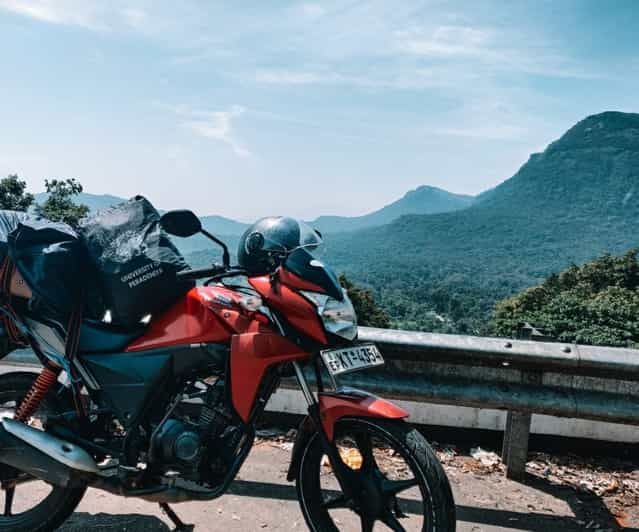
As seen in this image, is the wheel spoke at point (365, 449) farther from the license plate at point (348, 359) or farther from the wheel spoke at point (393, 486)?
the license plate at point (348, 359)

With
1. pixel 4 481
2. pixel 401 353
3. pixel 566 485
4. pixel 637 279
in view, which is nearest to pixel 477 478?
pixel 566 485

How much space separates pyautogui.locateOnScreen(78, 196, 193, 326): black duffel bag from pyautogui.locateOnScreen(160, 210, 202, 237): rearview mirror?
0.24 metres

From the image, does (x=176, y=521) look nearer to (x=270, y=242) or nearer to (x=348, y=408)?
(x=348, y=408)

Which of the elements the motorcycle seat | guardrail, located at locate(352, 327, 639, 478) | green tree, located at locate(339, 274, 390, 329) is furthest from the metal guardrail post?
green tree, located at locate(339, 274, 390, 329)

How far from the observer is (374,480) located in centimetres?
250

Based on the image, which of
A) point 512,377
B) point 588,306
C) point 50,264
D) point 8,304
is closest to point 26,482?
point 8,304

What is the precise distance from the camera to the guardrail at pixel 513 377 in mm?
3367

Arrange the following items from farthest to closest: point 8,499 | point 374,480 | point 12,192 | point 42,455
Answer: point 12,192 → point 8,499 → point 42,455 → point 374,480

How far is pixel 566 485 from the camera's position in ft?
11.8

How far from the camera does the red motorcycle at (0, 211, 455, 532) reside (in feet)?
7.64

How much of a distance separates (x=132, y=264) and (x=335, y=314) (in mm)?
832

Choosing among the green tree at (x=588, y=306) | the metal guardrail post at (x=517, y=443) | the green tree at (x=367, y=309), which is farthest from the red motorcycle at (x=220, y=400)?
the green tree at (x=367, y=309)

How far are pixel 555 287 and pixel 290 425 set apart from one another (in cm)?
5237

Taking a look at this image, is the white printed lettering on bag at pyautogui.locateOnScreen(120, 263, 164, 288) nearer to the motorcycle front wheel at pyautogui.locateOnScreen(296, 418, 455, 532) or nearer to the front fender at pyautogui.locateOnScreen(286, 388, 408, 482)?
the front fender at pyautogui.locateOnScreen(286, 388, 408, 482)
